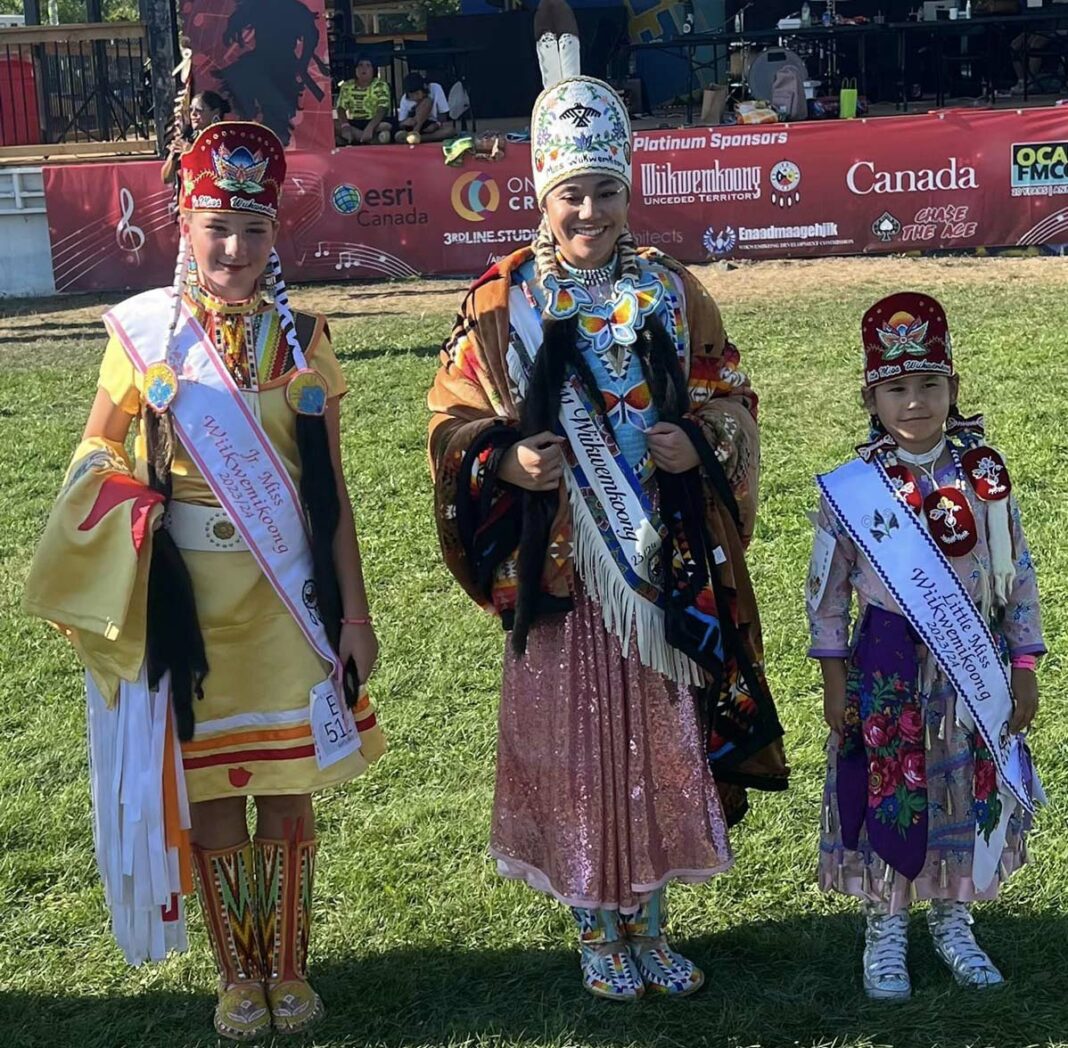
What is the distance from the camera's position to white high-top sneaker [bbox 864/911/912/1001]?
301 centimetres

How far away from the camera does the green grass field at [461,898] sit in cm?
301

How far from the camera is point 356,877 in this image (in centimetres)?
370

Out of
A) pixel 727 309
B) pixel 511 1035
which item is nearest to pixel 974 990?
pixel 511 1035

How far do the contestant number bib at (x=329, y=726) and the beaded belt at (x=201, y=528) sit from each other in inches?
12.8

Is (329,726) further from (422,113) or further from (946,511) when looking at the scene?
(422,113)

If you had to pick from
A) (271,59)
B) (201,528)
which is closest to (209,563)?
(201,528)

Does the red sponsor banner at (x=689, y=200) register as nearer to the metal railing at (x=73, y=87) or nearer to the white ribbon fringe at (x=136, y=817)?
the metal railing at (x=73, y=87)

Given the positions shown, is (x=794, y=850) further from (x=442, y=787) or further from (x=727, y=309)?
(x=727, y=309)

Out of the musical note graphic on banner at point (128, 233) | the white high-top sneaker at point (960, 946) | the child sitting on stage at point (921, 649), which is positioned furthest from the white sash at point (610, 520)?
the musical note graphic on banner at point (128, 233)

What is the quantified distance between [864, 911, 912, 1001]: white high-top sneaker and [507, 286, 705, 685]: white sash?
0.73m

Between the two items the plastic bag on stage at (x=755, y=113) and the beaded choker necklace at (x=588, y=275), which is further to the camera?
the plastic bag on stage at (x=755, y=113)

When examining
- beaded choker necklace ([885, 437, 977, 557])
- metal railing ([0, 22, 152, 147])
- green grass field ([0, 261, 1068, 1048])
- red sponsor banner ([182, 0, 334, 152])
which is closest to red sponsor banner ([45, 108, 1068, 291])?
red sponsor banner ([182, 0, 334, 152])

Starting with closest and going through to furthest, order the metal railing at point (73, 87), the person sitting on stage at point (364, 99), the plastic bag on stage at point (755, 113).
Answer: the plastic bag on stage at point (755, 113)
the person sitting on stage at point (364, 99)
the metal railing at point (73, 87)

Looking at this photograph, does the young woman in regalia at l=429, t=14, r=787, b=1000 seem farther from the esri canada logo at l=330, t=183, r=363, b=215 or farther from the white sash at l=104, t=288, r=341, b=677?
the esri canada logo at l=330, t=183, r=363, b=215
